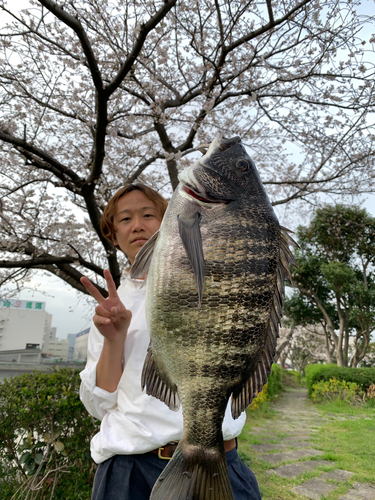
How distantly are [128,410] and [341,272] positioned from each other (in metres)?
16.5

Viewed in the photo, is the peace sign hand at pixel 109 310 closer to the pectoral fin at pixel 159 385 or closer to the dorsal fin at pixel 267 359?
the pectoral fin at pixel 159 385

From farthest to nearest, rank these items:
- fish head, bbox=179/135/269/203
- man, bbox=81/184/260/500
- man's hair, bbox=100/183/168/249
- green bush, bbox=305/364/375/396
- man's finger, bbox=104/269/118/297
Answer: green bush, bbox=305/364/375/396 < man's hair, bbox=100/183/168/249 < man, bbox=81/184/260/500 < man's finger, bbox=104/269/118/297 < fish head, bbox=179/135/269/203

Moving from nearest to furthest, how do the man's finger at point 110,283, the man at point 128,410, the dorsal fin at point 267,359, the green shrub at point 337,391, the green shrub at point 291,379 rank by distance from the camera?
the dorsal fin at point 267,359, the man's finger at point 110,283, the man at point 128,410, the green shrub at point 337,391, the green shrub at point 291,379

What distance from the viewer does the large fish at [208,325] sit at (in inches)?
48.0

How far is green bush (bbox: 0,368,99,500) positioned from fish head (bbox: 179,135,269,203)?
383cm

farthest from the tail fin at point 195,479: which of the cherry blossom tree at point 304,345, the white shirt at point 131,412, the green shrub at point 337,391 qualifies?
the cherry blossom tree at point 304,345

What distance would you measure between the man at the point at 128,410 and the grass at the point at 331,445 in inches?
169

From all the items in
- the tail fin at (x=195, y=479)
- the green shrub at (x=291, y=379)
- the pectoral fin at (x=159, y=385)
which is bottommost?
the green shrub at (x=291, y=379)

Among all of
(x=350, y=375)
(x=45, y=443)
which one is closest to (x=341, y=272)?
(x=350, y=375)

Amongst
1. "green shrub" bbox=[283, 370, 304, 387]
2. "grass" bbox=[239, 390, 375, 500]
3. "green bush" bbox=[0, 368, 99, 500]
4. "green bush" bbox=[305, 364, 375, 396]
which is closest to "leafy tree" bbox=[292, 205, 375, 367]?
"green bush" bbox=[305, 364, 375, 396]

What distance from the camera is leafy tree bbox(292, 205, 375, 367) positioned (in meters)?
16.7

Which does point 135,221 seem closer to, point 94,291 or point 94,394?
point 94,291

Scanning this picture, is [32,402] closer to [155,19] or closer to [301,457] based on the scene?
[155,19]

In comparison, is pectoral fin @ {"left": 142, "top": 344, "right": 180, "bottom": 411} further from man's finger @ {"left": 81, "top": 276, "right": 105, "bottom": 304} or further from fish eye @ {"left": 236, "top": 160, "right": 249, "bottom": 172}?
fish eye @ {"left": 236, "top": 160, "right": 249, "bottom": 172}
